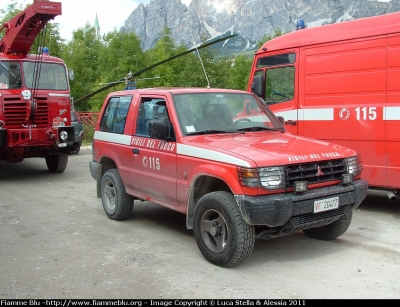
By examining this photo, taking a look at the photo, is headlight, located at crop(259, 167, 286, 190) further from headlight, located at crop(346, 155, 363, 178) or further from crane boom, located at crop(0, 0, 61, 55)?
crane boom, located at crop(0, 0, 61, 55)

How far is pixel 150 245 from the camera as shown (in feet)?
18.8

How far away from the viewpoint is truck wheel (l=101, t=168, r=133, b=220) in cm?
670

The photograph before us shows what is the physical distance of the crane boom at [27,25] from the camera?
9852 millimetres

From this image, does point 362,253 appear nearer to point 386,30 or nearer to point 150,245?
point 150,245

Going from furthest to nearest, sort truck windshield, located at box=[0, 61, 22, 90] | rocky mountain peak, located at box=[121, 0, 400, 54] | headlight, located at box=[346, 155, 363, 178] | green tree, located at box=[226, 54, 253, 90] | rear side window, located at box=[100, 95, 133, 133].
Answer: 1. rocky mountain peak, located at box=[121, 0, 400, 54]
2. green tree, located at box=[226, 54, 253, 90]
3. truck windshield, located at box=[0, 61, 22, 90]
4. rear side window, located at box=[100, 95, 133, 133]
5. headlight, located at box=[346, 155, 363, 178]

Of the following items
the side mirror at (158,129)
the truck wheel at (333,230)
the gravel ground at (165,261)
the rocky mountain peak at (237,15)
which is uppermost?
the rocky mountain peak at (237,15)

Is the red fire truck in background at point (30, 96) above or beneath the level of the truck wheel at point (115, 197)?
above

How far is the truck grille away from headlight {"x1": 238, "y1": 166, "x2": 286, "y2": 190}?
731 cm

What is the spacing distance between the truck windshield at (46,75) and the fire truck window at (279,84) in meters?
5.29

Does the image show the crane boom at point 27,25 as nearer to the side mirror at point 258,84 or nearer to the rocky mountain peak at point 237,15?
the side mirror at point 258,84

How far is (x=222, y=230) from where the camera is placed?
15.9 feet

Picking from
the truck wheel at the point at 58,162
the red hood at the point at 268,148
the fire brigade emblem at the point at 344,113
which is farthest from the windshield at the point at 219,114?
the truck wheel at the point at 58,162

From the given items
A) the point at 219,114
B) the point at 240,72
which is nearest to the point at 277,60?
the point at 219,114

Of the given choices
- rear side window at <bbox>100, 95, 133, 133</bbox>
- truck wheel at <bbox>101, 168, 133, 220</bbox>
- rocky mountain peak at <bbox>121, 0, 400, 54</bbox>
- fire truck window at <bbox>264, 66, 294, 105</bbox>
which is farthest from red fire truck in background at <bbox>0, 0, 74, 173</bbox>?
rocky mountain peak at <bbox>121, 0, 400, 54</bbox>
